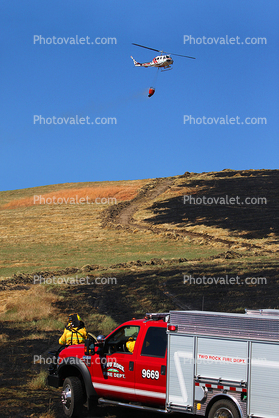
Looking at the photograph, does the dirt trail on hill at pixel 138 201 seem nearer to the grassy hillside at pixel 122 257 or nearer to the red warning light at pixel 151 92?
the grassy hillside at pixel 122 257

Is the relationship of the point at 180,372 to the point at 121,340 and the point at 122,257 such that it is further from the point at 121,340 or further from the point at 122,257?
the point at 122,257

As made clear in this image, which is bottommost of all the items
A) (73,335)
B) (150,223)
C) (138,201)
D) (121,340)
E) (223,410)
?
(223,410)

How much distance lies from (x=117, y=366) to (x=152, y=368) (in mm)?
900

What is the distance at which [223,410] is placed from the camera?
25.3 feet

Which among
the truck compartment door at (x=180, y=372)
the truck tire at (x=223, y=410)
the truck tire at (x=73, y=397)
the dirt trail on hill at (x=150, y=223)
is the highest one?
the dirt trail on hill at (x=150, y=223)

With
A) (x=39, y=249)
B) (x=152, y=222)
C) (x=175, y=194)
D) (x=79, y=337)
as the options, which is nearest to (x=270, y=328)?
(x=79, y=337)

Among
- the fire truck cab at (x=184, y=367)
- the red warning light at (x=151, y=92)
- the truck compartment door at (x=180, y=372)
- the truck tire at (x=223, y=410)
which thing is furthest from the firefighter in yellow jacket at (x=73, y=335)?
the red warning light at (x=151, y=92)

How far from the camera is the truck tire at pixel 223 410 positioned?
7.59 metres

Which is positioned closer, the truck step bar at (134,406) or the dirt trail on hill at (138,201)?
the truck step bar at (134,406)

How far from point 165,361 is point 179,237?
37842mm

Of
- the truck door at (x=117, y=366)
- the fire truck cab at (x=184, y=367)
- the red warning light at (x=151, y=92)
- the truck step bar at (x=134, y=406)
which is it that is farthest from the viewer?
the red warning light at (x=151, y=92)

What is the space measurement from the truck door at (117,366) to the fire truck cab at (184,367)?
0.8 inches

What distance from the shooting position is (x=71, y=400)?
30.9 feet

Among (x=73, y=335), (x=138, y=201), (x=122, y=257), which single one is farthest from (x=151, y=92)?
(x=73, y=335)
